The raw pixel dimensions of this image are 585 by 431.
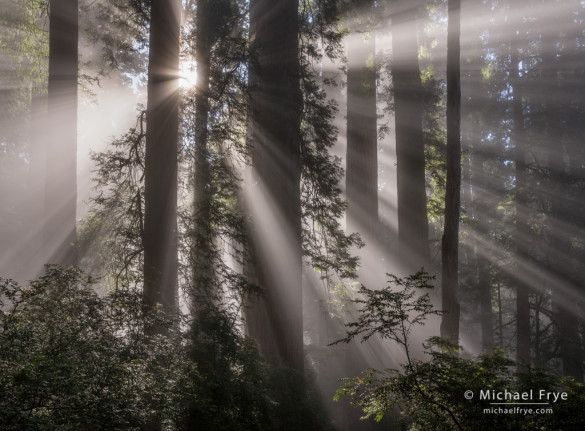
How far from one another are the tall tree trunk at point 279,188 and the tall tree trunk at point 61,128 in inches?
157

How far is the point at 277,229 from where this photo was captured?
1069 cm

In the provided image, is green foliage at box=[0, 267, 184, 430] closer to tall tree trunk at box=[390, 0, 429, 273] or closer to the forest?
the forest

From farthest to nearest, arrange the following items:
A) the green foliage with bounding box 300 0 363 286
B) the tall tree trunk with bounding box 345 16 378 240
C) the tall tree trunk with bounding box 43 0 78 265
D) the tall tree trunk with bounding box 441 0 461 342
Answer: the tall tree trunk with bounding box 345 16 378 240, the green foliage with bounding box 300 0 363 286, the tall tree trunk with bounding box 441 0 461 342, the tall tree trunk with bounding box 43 0 78 265

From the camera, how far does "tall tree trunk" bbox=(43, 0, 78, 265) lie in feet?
33.7

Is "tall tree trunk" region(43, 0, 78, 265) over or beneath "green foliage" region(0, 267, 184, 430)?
over

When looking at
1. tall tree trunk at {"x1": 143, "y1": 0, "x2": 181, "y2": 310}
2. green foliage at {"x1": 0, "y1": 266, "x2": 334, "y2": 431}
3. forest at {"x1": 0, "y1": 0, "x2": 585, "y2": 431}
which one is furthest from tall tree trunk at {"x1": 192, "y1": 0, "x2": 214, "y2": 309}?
green foliage at {"x1": 0, "y1": 266, "x2": 334, "y2": 431}

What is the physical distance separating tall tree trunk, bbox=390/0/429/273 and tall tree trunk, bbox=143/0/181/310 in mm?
7753

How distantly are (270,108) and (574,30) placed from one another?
2165cm

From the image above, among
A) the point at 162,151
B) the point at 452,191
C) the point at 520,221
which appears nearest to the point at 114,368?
the point at 162,151

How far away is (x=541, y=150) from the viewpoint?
24719 mm

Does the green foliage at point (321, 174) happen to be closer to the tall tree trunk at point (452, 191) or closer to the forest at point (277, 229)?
the forest at point (277, 229)

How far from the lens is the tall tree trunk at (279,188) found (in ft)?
34.6

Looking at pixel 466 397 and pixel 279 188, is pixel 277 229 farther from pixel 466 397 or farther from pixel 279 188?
pixel 466 397

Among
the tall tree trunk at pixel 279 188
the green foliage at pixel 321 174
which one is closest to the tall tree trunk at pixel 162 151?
the tall tree trunk at pixel 279 188
